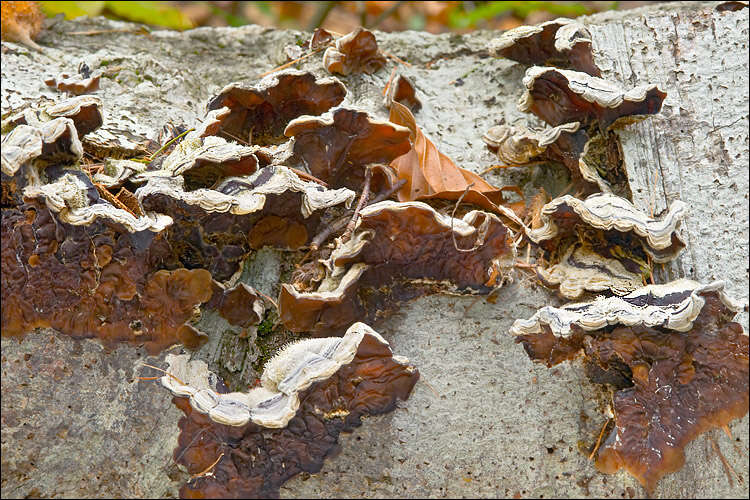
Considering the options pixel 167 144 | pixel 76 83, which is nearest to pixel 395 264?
pixel 167 144

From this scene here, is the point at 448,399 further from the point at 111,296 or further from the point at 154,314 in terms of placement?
the point at 111,296

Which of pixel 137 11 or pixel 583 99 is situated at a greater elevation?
pixel 583 99

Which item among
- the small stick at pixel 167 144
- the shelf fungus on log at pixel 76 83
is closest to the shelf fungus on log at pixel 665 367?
the small stick at pixel 167 144

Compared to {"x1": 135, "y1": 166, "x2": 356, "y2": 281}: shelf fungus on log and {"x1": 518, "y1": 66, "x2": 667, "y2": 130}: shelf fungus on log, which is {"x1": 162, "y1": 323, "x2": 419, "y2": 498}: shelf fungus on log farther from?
{"x1": 518, "y1": 66, "x2": 667, "y2": 130}: shelf fungus on log

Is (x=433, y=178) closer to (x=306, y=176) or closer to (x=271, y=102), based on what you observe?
(x=306, y=176)

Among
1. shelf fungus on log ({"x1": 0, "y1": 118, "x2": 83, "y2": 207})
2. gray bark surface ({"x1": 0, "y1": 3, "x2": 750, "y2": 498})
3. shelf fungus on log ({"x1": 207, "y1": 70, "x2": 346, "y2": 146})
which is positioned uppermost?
shelf fungus on log ({"x1": 0, "y1": 118, "x2": 83, "y2": 207})

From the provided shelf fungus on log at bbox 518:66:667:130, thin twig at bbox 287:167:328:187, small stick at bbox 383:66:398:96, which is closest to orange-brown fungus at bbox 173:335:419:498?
thin twig at bbox 287:167:328:187
